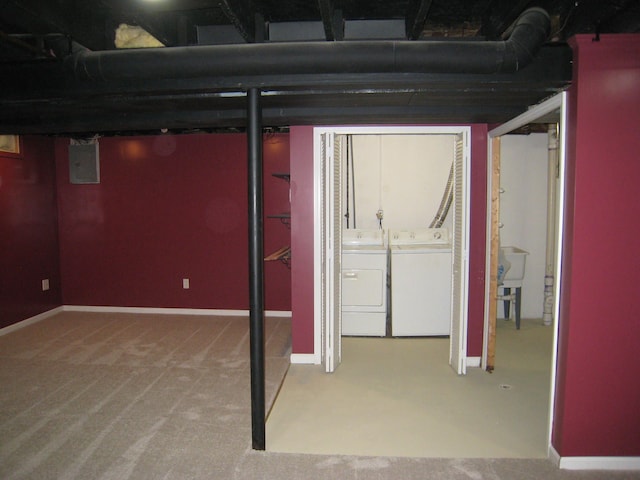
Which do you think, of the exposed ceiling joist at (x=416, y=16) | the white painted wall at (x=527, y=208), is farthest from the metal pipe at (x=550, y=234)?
the exposed ceiling joist at (x=416, y=16)

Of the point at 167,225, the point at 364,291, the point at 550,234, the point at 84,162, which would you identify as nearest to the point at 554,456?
the point at 364,291

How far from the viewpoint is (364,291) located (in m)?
4.45

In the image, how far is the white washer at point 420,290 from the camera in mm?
4371

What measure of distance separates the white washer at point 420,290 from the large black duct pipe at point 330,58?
2.56 metres

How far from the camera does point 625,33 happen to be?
212cm

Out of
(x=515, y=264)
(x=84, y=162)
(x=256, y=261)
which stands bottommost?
(x=515, y=264)

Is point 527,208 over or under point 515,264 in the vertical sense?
over

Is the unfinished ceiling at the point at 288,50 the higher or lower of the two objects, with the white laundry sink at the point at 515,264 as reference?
higher

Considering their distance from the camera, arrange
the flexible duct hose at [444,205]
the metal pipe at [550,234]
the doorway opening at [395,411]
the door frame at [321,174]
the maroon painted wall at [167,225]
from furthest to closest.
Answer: the maroon painted wall at [167,225] → the flexible duct hose at [444,205] → the metal pipe at [550,234] → the door frame at [321,174] → the doorway opening at [395,411]

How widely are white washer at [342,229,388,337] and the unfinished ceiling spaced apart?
2103 millimetres

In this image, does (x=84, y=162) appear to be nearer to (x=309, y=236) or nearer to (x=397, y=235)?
(x=309, y=236)

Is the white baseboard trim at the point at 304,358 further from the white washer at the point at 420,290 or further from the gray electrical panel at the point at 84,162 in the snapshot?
the gray electrical panel at the point at 84,162

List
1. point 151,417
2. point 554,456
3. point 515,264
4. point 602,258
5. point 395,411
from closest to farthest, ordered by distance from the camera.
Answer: point 602,258, point 554,456, point 151,417, point 395,411, point 515,264

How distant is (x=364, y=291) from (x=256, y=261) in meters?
2.26
